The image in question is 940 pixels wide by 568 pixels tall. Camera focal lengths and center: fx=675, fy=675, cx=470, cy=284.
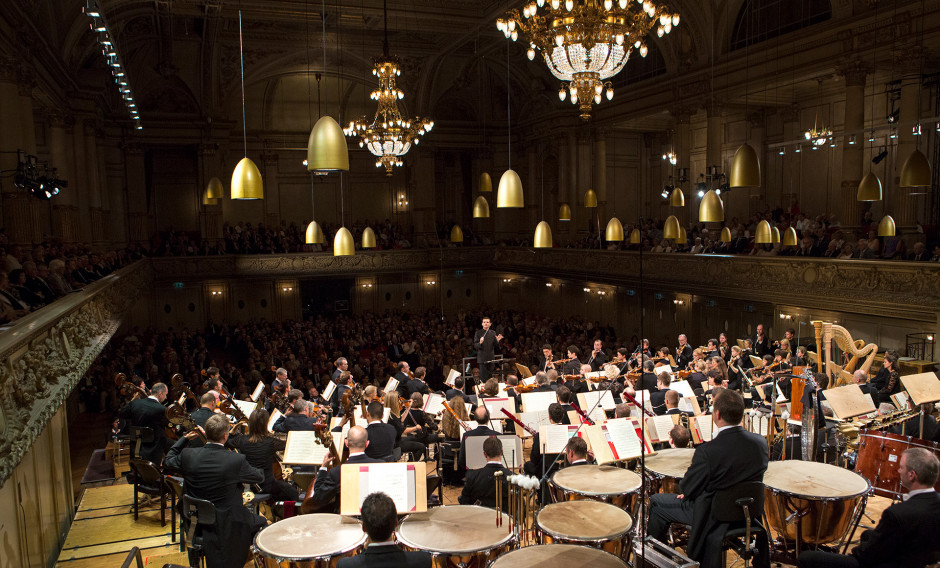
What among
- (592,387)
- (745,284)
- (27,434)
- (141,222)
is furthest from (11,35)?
(745,284)

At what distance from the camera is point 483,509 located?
550 cm

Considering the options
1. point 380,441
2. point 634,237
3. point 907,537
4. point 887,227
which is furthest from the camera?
point 634,237

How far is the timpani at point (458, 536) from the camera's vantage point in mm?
4777

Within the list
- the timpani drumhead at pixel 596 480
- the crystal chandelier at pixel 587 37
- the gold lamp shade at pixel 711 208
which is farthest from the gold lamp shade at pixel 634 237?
the timpani drumhead at pixel 596 480

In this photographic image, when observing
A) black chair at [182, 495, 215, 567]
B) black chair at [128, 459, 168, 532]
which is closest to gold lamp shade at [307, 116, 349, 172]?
black chair at [182, 495, 215, 567]

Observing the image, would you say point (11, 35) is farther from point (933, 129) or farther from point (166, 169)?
point (933, 129)

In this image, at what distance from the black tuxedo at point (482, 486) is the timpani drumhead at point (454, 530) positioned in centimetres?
46

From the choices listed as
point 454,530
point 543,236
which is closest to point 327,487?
point 454,530

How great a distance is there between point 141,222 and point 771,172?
840 inches

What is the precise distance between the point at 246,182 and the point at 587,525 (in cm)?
396

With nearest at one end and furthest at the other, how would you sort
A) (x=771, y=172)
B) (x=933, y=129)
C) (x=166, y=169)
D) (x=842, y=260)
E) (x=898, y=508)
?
(x=898, y=508)
(x=842, y=260)
(x=933, y=129)
(x=771, y=172)
(x=166, y=169)

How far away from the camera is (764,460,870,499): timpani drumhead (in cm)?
541

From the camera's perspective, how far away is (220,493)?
18.6 feet

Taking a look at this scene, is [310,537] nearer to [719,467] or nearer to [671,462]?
[719,467]
